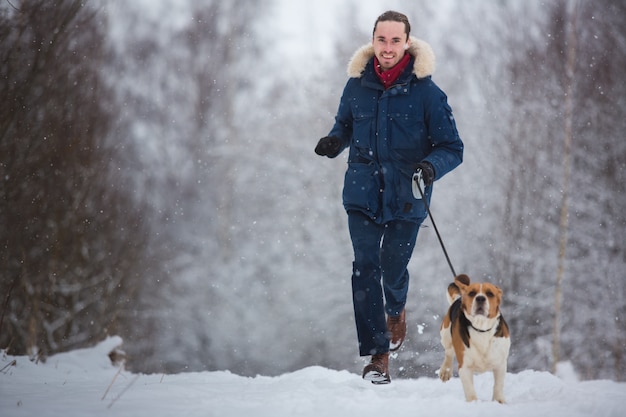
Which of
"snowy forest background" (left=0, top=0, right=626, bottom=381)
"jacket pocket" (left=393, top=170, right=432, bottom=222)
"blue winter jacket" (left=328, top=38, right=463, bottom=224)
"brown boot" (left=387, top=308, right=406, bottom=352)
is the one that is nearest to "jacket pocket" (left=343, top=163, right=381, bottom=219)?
"blue winter jacket" (left=328, top=38, right=463, bottom=224)

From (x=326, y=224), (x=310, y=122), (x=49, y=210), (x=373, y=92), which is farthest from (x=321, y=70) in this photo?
(x=373, y=92)

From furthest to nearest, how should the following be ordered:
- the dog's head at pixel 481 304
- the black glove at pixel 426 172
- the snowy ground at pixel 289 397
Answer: the black glove at pixel 426 172 < the dog's head at pixel 481 304 < the snowy ground at pixel 289 397

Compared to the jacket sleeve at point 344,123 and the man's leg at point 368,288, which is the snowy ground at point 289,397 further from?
the jacket sleeve at point 344,123

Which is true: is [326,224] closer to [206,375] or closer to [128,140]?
[128,140]

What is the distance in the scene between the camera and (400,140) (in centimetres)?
415

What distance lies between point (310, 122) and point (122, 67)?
502 centimetres

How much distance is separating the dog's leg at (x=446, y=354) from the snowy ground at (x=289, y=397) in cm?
7

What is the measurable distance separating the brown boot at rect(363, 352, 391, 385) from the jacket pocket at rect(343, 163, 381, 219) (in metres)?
0.89

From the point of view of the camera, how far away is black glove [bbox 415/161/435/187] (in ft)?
12.7

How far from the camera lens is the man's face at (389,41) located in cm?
419

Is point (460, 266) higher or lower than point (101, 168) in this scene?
lower

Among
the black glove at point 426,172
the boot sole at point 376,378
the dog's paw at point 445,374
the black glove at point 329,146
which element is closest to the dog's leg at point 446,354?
the dog's paw at point 445,374

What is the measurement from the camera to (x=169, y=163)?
17578mm

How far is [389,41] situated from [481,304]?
1780 millimetres
